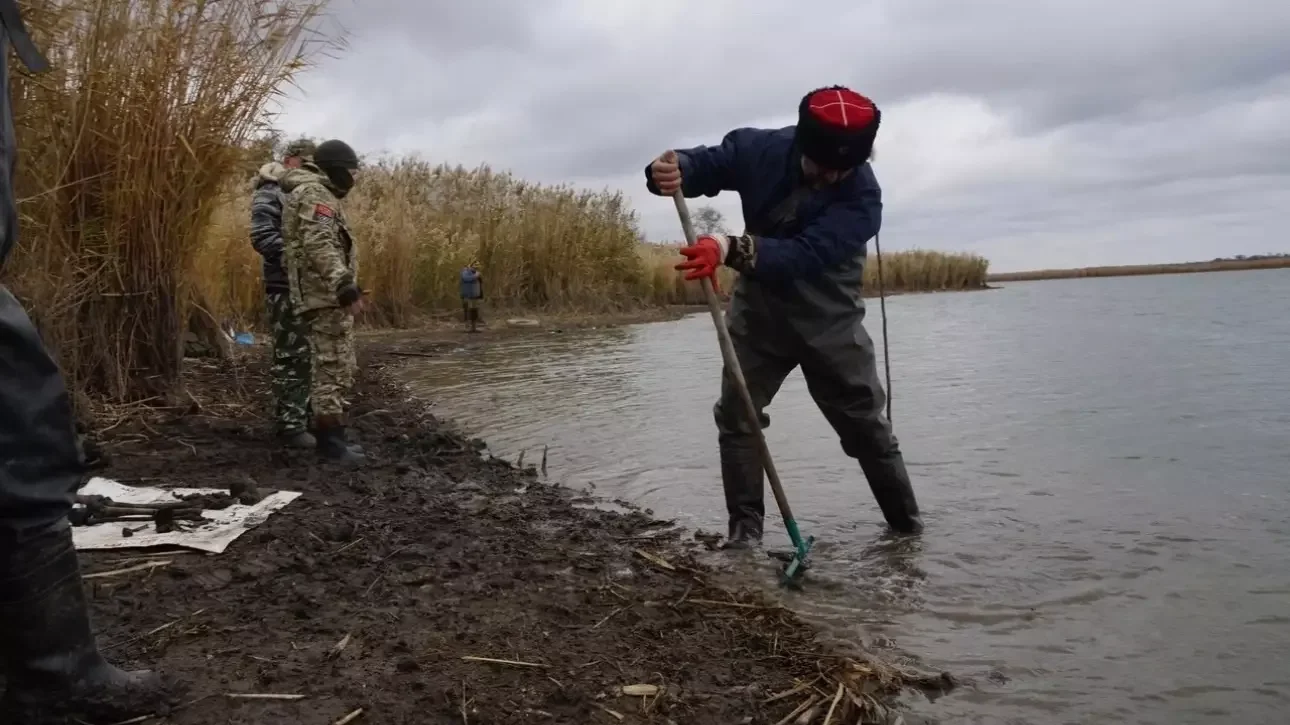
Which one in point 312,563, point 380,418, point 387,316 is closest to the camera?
point 312,563

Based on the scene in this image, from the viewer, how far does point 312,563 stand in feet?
10.9

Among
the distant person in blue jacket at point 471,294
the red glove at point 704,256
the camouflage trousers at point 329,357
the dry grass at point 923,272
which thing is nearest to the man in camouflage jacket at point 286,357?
the camouflage trousers at point 329,357

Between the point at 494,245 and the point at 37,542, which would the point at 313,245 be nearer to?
the point at 37,542

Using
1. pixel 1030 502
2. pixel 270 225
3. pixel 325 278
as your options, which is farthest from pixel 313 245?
pixel 1030 502

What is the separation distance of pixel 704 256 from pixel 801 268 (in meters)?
0.42

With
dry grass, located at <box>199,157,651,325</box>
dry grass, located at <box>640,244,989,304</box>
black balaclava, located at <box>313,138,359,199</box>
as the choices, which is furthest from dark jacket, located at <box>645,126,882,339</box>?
dry grass, located at <box>640,244,989,304</box>

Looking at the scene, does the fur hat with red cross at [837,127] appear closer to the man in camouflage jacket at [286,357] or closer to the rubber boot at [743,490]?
the rubber boot at [743,490]

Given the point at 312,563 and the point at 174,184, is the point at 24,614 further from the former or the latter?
the point at 174,184

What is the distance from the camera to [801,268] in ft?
12.4

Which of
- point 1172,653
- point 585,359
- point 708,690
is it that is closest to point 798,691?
point 708,690

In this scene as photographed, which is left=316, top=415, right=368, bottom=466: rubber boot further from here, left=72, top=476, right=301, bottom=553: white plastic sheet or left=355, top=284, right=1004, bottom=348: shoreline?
left=355, top=284, right=1004, bottom=348: shoreline

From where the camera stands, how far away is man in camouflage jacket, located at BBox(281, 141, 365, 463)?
5.25 meters

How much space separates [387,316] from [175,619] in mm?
13806

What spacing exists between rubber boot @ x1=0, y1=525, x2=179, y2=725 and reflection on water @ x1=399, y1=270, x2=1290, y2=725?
2.08 meters
